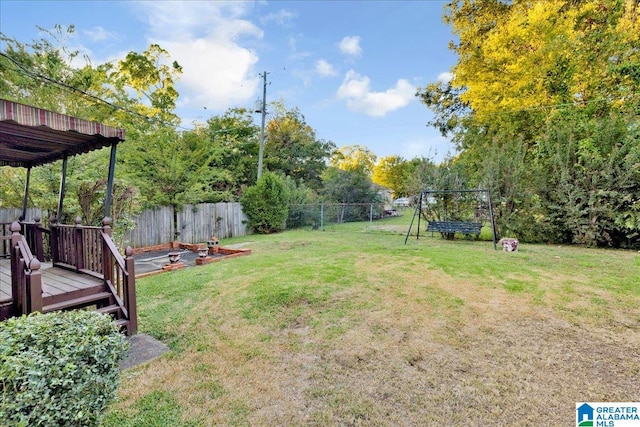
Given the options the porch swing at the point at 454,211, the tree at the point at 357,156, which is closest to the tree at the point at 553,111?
Answer: the porch swing at the point at 454,211

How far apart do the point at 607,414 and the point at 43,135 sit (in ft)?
19.0

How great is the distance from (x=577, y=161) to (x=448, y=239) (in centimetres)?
401

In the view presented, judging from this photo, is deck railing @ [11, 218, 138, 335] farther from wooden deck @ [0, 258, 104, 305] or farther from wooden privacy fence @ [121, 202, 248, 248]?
wooden privacy fence @ [121, 202, 248, 248]

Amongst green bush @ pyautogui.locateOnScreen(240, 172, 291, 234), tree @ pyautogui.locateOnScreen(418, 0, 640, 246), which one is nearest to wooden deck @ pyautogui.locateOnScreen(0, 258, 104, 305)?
green bush @ pyautogui.locateOnScreen(240, 172, 291, 234)

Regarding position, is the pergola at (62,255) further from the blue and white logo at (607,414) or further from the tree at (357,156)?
the tree at (357,156)

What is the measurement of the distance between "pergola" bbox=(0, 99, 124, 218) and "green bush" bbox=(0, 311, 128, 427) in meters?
→ 1.89

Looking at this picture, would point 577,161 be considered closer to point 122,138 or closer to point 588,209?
point 588,209

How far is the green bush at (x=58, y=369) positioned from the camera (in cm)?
136

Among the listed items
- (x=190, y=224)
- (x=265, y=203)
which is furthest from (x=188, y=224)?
(x=265, y=203)

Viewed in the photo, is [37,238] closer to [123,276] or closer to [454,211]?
[123,276]

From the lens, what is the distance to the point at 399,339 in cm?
305

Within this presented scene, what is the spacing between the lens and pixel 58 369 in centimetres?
145

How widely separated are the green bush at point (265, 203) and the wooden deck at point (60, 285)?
330 inches

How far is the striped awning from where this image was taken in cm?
255
